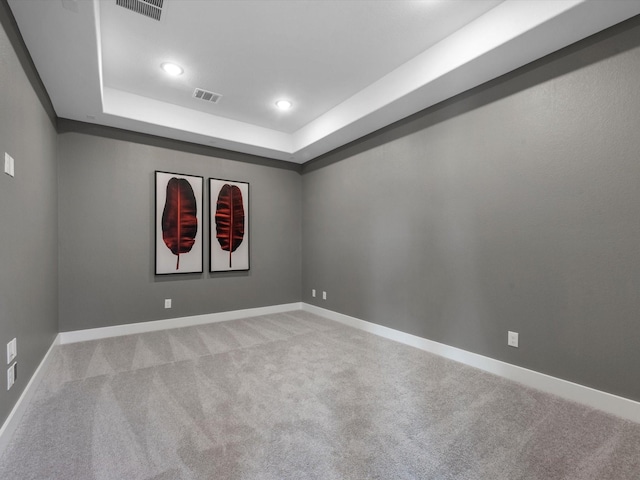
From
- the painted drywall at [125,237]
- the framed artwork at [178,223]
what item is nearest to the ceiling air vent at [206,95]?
the painted drywall at [125,237]

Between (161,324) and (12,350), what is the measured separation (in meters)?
2.20

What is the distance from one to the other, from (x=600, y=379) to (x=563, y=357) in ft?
0.75

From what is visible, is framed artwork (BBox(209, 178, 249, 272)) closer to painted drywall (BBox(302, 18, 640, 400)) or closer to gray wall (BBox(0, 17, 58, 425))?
gray wall (BBox(0, 17, 58, 425))

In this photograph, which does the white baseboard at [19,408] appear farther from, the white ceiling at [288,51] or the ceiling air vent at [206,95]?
the ceiling air vent at [206,95]

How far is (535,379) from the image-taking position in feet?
7.97

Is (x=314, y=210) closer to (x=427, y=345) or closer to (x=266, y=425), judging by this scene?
(x=427, y=345)

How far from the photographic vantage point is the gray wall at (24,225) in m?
1.83

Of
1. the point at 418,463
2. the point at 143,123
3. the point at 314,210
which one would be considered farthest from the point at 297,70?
the point at 418,463

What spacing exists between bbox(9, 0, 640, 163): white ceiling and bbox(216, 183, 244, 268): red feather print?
3.15ft

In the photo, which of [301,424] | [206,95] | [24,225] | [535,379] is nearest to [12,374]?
[24,225]

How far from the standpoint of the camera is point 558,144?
7.72 ft

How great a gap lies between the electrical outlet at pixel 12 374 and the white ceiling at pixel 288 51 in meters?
2.16

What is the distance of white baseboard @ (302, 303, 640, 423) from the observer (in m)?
2.03

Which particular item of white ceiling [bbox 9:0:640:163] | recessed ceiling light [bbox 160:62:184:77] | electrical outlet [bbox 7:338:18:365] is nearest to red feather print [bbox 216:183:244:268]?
white ceiling [bbox 9:0:640:163]
